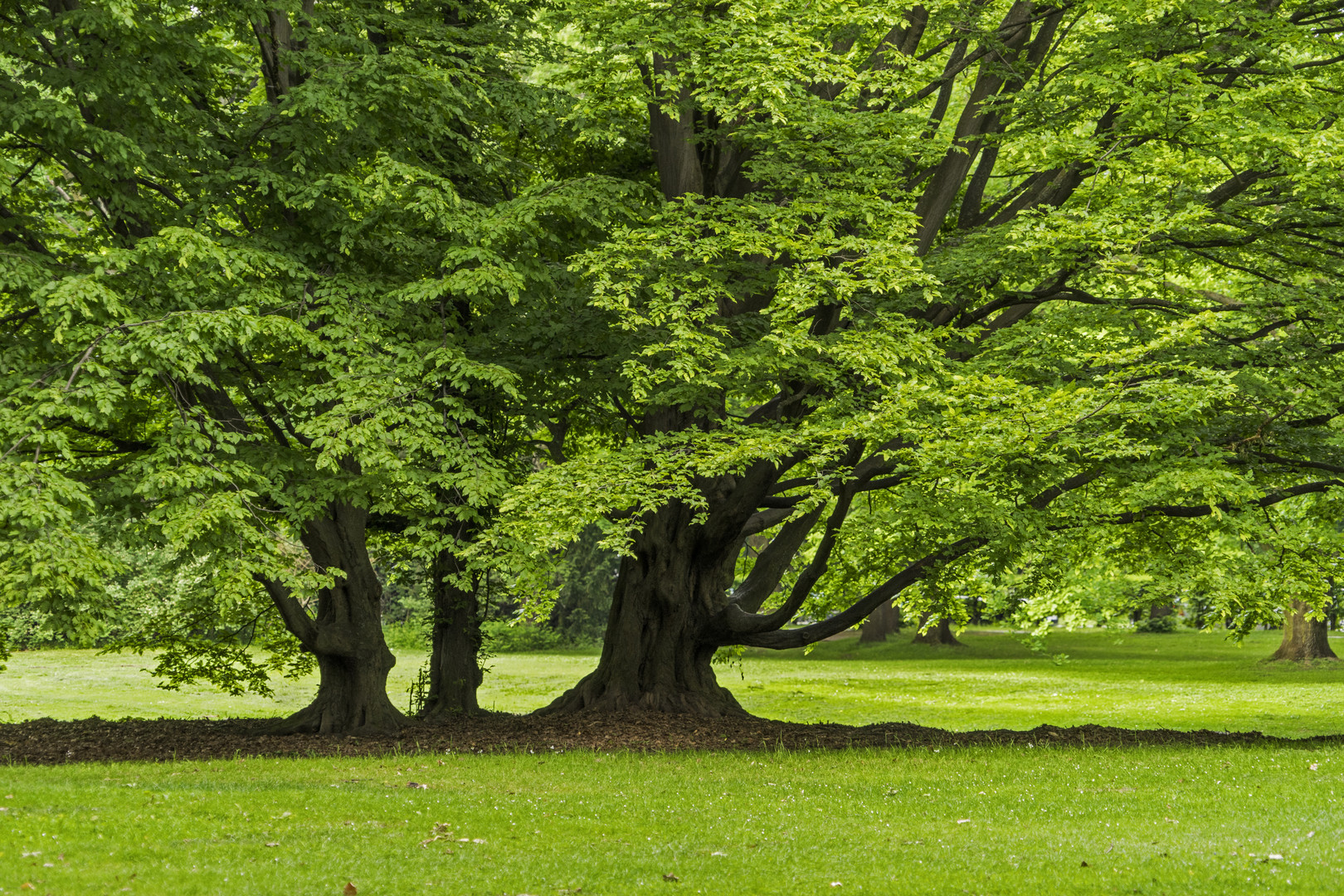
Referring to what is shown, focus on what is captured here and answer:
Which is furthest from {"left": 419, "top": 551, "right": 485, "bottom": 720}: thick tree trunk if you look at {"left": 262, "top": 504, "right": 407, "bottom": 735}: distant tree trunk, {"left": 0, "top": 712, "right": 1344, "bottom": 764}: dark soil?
{"left": 262, "top": 504, "right": 407, "bottom": 735}: distant tree trunk

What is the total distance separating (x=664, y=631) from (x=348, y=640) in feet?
16.0

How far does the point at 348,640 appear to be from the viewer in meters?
15.7

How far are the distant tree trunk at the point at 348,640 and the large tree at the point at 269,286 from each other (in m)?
0.04

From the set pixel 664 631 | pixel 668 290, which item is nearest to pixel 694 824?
pixel 668 290

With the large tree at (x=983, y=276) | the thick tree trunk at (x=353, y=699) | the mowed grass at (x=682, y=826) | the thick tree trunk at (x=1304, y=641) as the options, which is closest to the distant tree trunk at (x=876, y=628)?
the thick tree trunk at (x=1304, y=641)

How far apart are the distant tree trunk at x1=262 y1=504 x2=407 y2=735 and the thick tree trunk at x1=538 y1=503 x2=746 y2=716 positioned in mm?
2996

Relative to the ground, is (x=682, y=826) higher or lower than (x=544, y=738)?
higher

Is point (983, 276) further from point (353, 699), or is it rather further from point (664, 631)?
point (353, 699)

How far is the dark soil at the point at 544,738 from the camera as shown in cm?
1421

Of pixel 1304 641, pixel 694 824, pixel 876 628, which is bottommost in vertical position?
pixel 876 628

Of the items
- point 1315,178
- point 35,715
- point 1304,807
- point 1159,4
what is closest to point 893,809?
point 1304,807

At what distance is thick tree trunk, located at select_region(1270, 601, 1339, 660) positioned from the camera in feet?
104

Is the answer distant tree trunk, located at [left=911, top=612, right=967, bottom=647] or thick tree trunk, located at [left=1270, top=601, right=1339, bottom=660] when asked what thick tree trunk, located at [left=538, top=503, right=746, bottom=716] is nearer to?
thick tree trunk, located at [left=1270, top=601, right=1339, bottom=660]

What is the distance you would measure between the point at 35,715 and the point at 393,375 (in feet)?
50.9
